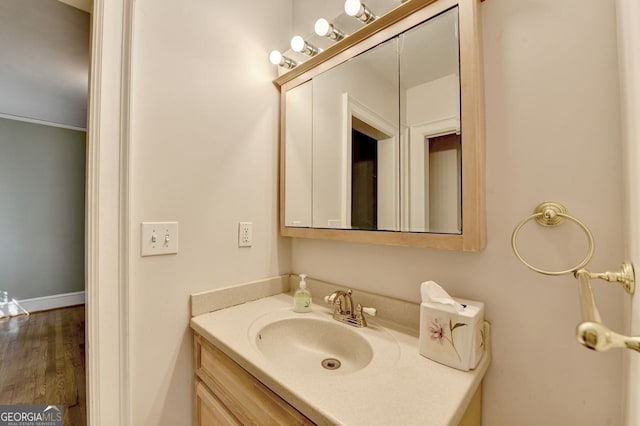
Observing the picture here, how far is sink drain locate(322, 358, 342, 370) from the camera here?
92 centimetres

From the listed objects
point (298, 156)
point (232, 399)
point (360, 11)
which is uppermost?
point (360, 11)

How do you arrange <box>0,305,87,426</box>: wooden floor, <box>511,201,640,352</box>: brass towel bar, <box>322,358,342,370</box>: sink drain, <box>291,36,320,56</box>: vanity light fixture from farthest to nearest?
<box>0,305,87,426</box>: wooden floor
<box>291,36,320,56</box>: vanity light fixture
<box>322,358,342,370</box>: sink drain
<box>511,201,640,352</box>: brass towel bar

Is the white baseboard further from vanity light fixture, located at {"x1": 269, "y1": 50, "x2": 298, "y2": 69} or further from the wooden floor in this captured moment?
vanity light fixture, located at {"x1": 269, "y1": 50, "x2": 298, "y2": 69}

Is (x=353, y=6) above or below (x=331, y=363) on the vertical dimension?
above

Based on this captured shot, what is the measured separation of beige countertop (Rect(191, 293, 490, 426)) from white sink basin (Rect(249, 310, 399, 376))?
0.04 metres

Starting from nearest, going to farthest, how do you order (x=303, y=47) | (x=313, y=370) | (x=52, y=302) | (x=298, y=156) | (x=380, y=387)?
(x=380, y=387) → (x=313, y=370) → (x=303, y=47) → (x=298, y=156) → (x=52, y=302)

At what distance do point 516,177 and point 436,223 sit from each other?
0.24 metres

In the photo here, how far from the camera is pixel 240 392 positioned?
0.80 m

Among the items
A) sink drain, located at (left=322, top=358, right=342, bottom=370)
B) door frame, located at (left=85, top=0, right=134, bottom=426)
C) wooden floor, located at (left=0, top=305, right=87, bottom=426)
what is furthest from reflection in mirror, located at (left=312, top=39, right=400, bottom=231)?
wooden floor, located at (left=0, top=305, right=87, bottom=426)

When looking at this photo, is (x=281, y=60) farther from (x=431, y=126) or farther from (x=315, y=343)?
(x=315, y=343)

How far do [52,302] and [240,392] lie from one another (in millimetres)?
4089

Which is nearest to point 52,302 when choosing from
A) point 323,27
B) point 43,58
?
point 43,58

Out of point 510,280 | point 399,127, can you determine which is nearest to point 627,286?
point 510,280

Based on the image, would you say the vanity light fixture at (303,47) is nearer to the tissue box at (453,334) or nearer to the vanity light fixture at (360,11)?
the vanity light fixture at (360,11)
